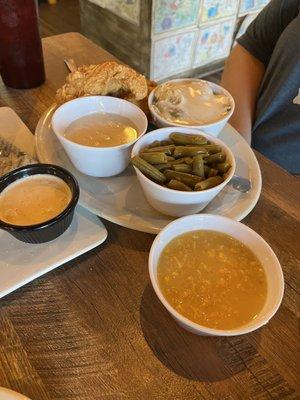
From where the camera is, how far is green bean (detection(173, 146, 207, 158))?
3.10ft

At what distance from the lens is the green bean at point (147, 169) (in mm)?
897

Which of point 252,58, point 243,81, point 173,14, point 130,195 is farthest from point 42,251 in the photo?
point 173,14

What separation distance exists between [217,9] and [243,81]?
77.4 inches

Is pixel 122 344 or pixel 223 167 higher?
pixel 223 167

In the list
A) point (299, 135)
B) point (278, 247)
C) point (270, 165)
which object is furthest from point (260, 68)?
point (278, 247)

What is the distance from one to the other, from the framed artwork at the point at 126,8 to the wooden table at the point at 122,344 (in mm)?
2592

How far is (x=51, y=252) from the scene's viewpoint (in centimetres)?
86

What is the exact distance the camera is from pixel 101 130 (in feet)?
3.53

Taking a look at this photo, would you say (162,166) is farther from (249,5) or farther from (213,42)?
(249,5)

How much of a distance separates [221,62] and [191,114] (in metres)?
2.93

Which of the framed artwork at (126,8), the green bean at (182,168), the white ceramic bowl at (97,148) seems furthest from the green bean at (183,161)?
the framed artwork at (126,8)

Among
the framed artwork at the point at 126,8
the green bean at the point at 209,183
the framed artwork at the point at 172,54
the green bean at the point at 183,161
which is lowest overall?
the framed artwork at the point at 172,54

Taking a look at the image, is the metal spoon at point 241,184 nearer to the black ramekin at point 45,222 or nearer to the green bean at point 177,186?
the green bean at point 177,186

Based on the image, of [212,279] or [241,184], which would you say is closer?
[212,279]
